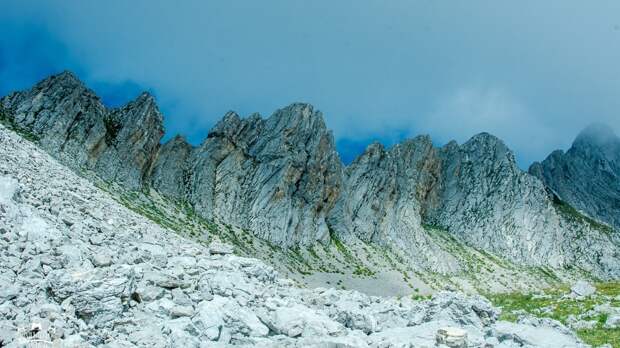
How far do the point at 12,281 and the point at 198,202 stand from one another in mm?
79928

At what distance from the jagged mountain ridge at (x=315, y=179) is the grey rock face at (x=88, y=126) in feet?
0.77

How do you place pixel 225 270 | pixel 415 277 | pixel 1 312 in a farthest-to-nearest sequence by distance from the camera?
pixel 415 277 < pixel 225 270 < pixel 1 312

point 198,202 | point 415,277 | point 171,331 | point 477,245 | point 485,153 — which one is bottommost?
point 171,331

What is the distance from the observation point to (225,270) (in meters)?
20.7

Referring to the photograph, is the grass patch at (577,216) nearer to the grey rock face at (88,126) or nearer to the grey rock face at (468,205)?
the grey rock face at (468,205)

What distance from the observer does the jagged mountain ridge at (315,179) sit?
86.2 m

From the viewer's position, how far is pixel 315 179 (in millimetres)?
113688

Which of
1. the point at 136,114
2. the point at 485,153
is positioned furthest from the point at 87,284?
the point at 485,153

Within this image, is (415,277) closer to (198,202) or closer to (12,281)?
(198,202)

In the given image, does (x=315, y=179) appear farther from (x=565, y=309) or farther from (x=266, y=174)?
(x=565, y=309)

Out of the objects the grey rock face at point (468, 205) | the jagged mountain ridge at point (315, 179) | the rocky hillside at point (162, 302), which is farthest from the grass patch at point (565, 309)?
the grey rock face at point (468, 205)

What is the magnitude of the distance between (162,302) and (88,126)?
78.3 meters

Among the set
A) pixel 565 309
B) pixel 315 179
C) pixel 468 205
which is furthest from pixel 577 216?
pixel 565 309

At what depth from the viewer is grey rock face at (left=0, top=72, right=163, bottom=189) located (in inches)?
3123
